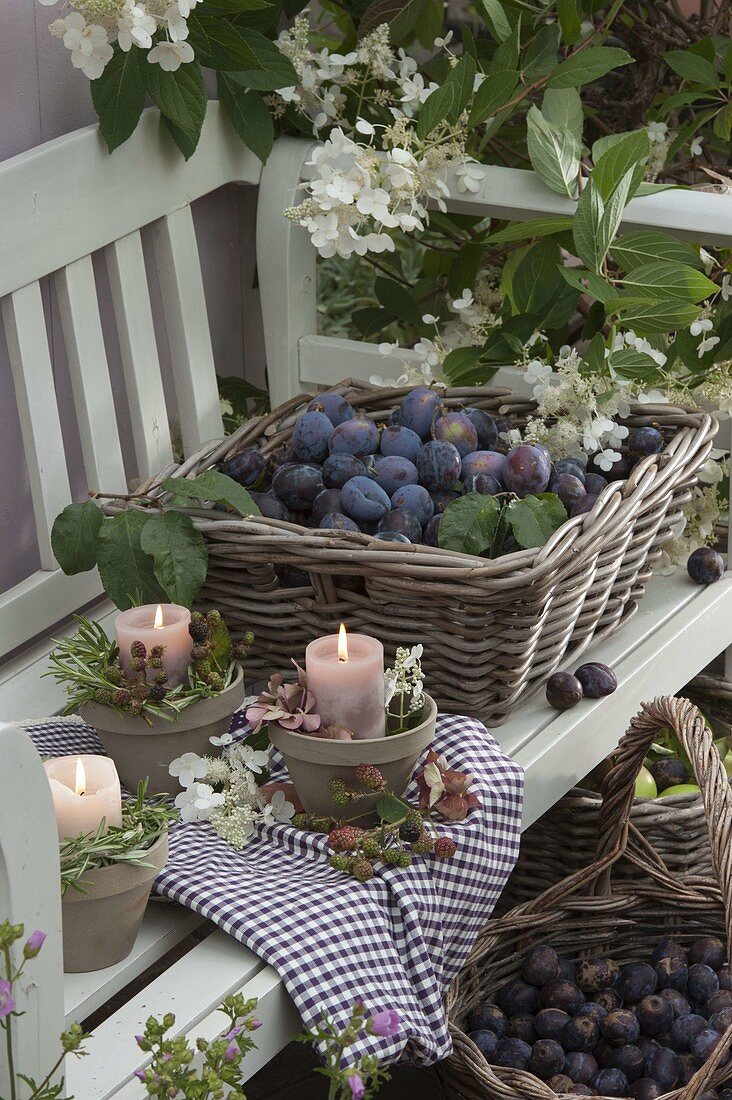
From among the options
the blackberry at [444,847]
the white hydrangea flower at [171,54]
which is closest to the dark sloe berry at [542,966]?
the blackberry at [444,847]

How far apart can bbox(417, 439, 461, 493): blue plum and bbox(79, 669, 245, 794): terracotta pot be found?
0.28 metres

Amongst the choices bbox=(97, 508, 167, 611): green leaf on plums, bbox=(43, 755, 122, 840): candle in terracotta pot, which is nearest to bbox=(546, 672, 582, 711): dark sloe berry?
bbox=(97, 508, 167, 611): green leaf on plums

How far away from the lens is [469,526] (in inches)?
45.0

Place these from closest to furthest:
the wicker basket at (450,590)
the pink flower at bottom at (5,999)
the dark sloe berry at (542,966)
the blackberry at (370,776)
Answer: the pink flower at bottom at (5,999) → the blackberry at (370,776) → the wicker basket at (450,590) → the dark sloe berry at (542,966)

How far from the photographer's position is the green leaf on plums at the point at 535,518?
1.13m

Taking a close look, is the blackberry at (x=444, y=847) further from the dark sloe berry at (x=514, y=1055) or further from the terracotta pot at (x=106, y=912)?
the dark sloe berry at (x=514, y=1055)

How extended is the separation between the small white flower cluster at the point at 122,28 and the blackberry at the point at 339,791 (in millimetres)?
711

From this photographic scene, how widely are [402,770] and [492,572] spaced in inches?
6.8

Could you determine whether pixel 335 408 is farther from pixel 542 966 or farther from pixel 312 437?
pixel 542 966

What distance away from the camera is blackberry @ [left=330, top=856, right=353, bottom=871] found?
957 millimetres

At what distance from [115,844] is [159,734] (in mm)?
164

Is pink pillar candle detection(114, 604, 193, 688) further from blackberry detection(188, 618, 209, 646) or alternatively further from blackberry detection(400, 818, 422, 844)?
blackberry detection(400, 818, 422, 844)

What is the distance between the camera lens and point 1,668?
1.35m

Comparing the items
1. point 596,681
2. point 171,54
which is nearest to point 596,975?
point 596,681
